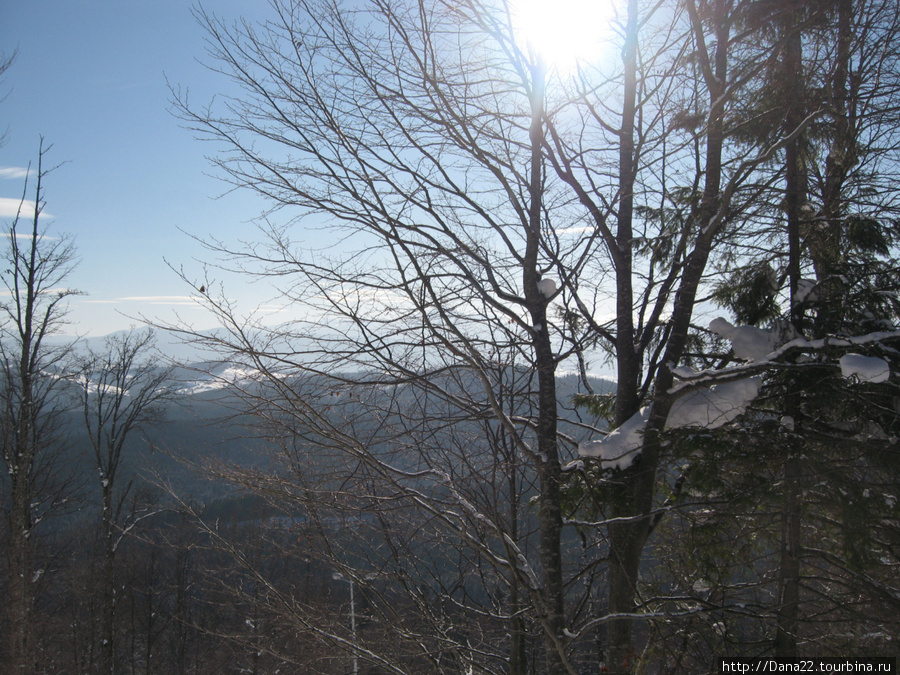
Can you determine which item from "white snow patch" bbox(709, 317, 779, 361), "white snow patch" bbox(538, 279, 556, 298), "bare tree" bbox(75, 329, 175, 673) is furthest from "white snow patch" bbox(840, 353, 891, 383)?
"bare tree" bbox(75, 329, 175, 673)

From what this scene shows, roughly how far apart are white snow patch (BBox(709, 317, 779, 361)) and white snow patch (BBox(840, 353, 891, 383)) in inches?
33.4

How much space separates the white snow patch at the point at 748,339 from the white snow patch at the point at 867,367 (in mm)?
848

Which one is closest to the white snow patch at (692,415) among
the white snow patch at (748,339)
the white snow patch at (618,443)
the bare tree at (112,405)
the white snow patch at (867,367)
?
the white snow patch at (618,443)

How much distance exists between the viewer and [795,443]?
4.96 metres

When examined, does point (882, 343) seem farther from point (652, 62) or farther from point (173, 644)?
point (173, 644)

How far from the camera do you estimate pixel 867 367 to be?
12.8ft

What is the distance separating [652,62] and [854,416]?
394cm

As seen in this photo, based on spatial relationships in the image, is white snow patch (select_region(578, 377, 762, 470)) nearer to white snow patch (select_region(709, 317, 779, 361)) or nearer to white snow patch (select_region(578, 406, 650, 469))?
white snow patch (select_region(578, 406, 650, 469))

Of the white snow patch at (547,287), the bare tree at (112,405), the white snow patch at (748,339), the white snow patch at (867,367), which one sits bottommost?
the bare tree at (112,405)

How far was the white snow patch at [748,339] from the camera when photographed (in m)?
4.89

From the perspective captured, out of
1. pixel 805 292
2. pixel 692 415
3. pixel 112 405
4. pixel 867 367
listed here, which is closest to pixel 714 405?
pixel 692 415

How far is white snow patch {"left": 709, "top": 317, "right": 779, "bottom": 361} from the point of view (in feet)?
16.1

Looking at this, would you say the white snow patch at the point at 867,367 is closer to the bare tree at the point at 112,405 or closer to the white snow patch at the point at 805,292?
the white snow patch at the point at 805,292

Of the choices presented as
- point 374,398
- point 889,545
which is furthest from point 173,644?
point 889,545
